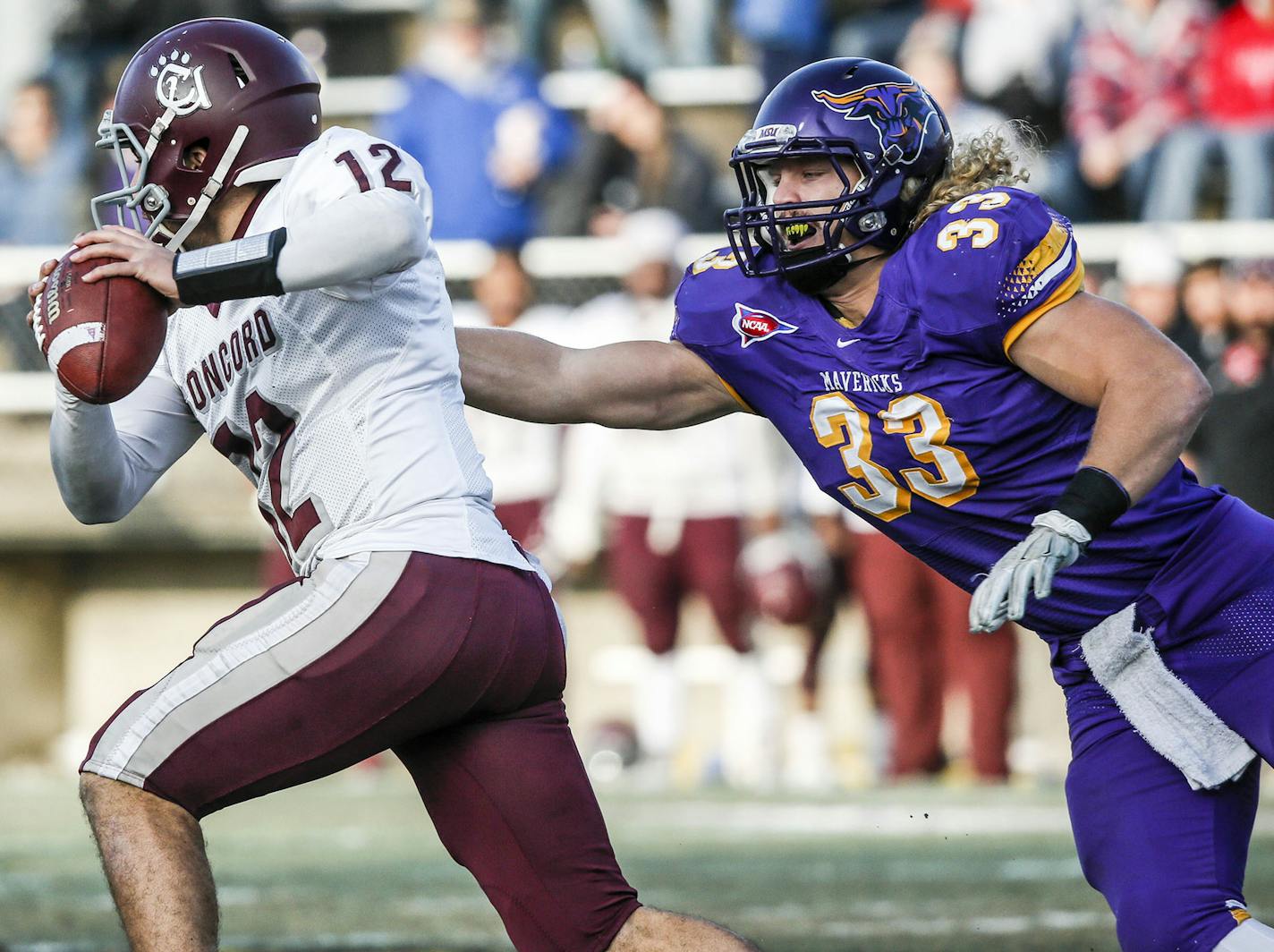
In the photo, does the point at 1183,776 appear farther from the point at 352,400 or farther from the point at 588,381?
the point at 352,400

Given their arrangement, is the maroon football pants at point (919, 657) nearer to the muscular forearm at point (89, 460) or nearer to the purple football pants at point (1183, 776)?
the purple football pants at point (1183, 776)

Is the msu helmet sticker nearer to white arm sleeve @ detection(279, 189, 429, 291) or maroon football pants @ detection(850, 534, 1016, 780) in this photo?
→ white arm sleeve @ detection(279, 189, 429, 291)

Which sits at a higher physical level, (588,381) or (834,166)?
(834,166)

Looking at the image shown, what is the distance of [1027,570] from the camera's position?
2701mm

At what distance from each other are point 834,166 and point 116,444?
1.26 meters

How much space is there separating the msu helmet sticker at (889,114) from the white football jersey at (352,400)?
0.76 m

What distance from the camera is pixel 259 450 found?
2934 mm

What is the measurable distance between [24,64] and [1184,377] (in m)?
8.56

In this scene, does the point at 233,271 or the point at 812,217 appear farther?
the point at 812,217

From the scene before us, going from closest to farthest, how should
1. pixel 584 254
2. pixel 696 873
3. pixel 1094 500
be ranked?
1. pixel 1094 500
2. pixel 696 873
3. pixel 584 254

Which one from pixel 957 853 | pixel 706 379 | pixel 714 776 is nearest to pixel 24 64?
pixel 714 776

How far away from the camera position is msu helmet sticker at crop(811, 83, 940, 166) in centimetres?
322

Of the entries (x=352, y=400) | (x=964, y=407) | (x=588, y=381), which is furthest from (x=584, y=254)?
(x=352, y=400)

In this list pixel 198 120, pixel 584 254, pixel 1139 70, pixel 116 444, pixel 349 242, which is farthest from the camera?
pixel 584 254
